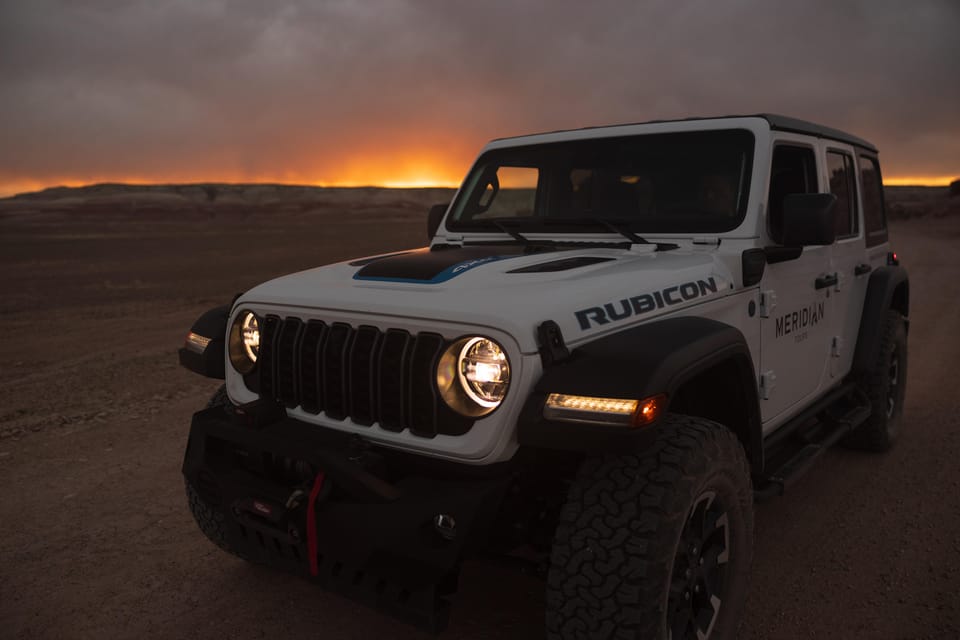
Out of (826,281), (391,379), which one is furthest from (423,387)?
(826,281)

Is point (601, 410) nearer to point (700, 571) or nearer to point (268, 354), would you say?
point (700, 571)

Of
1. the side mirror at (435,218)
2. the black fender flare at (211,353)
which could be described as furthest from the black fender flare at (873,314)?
the black fender flare at (211,353)

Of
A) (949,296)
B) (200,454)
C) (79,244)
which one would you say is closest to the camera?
(200,454)

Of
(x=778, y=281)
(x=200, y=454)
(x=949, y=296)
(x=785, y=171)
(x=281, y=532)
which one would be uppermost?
(x=785, y=171)

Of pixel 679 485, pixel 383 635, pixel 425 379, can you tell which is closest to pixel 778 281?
pixel 679 485

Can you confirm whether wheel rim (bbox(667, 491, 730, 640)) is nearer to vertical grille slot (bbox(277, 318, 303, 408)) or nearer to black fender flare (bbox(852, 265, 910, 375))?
vertical grille slot (bbox(277, 318, 303, 408))

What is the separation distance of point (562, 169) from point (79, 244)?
25.8 metres

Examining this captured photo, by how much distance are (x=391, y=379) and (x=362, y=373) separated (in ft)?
0.41

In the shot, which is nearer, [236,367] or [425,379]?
[425,379]

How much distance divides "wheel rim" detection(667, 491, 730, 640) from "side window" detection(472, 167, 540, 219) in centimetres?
207

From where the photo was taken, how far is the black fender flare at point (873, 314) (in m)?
4.43

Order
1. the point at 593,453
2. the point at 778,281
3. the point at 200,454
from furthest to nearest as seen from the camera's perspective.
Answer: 1. the point at 778,281
2. the point at 200,454
3. the point at 593,453

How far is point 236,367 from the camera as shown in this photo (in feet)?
9.77

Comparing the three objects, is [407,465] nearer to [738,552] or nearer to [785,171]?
[738,552]
